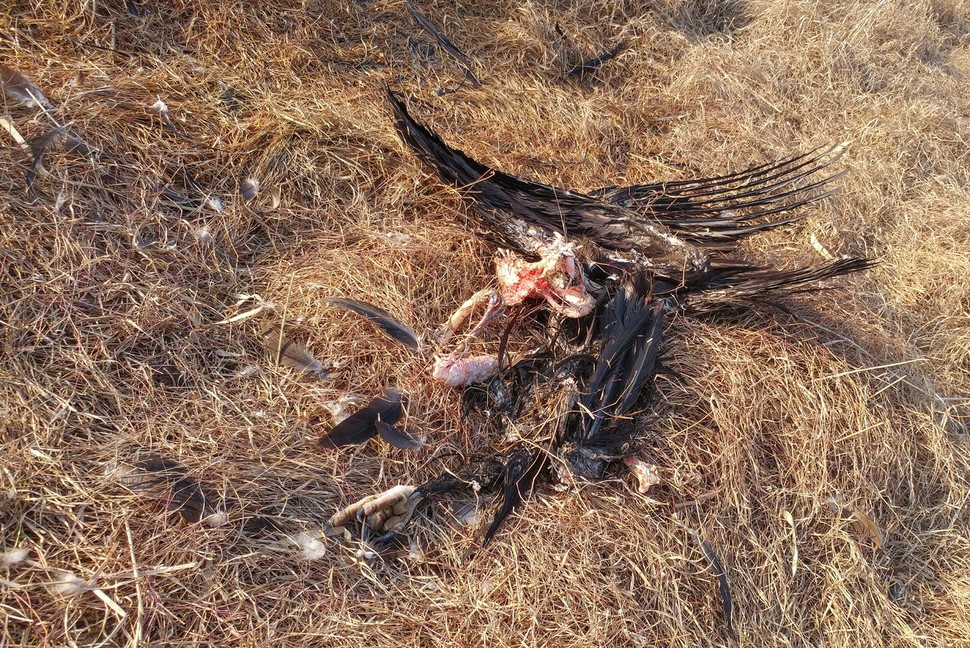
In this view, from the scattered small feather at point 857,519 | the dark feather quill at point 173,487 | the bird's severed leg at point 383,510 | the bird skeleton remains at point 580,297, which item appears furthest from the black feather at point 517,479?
the scattered small feather at point 857,519

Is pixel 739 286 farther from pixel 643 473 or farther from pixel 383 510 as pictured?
pixel 383 510

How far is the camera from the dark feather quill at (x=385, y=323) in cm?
209

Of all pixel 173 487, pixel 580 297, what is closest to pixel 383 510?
pixel 173 487

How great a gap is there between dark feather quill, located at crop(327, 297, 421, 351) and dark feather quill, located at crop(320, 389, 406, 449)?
20cm

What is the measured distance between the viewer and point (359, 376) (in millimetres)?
2039

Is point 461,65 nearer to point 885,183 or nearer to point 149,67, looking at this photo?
point 149,67

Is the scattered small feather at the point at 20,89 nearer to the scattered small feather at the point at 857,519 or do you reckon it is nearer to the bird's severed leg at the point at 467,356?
the bird's severed leg at the point at 467,356

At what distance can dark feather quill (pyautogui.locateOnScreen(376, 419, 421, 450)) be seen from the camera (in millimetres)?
1880

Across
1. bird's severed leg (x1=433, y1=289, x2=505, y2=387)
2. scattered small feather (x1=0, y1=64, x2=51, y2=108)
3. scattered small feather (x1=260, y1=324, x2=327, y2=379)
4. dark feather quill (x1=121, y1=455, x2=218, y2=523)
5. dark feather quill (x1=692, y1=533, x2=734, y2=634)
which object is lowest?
dark feather quill (x1=692, y1=533, x2=734, y2=634)

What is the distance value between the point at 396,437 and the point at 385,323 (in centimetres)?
42

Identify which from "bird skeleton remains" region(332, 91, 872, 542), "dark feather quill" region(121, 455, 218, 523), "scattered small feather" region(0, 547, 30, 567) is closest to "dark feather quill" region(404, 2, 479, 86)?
"bird skeleton remains" region(332, 91, 872, 542)

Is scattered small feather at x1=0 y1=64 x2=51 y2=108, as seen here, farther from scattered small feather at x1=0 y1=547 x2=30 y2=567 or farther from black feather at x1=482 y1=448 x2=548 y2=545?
black feather at x1=482 y1=448 x2=548 y2=545

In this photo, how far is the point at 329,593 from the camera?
1633mm

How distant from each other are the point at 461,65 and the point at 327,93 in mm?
818
